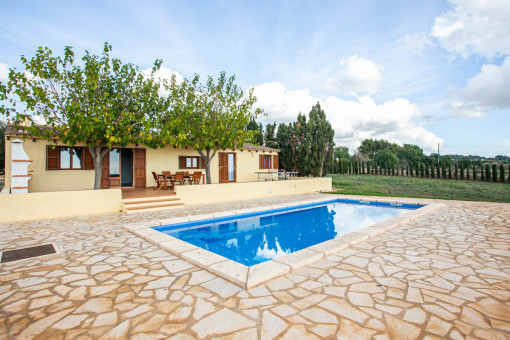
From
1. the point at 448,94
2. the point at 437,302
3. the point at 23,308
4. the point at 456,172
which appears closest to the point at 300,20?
the point at 448,94

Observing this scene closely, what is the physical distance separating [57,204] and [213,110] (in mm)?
7050

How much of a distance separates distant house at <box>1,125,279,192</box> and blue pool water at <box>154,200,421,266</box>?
6.20 meters

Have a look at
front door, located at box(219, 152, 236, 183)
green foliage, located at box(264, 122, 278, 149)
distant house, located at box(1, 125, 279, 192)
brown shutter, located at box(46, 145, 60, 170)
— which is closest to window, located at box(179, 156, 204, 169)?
distant house, located at box(1, 125, 279, 192)

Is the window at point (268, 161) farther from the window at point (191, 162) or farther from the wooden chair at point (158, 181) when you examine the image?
the wooden chair at point (158, 181)

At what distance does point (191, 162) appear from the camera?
13.9 meters

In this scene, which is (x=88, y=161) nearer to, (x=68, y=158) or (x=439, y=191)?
(x=68, y=158)

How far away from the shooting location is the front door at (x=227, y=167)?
585 inches

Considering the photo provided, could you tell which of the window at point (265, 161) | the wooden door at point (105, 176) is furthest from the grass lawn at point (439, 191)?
the wooden door at point (105, 176)

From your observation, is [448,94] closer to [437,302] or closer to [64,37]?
[437,302]

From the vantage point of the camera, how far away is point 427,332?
6.89 ft

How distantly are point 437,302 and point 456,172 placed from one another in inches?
1084

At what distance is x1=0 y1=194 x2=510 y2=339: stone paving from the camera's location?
2.16 metres

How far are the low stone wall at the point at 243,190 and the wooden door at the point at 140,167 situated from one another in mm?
3454

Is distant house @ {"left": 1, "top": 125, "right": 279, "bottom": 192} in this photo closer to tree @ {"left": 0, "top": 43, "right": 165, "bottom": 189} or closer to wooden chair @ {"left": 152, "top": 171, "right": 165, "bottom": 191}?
tree @ {"left": 0, "top": 43, "right": 165, "bottom": 189}
